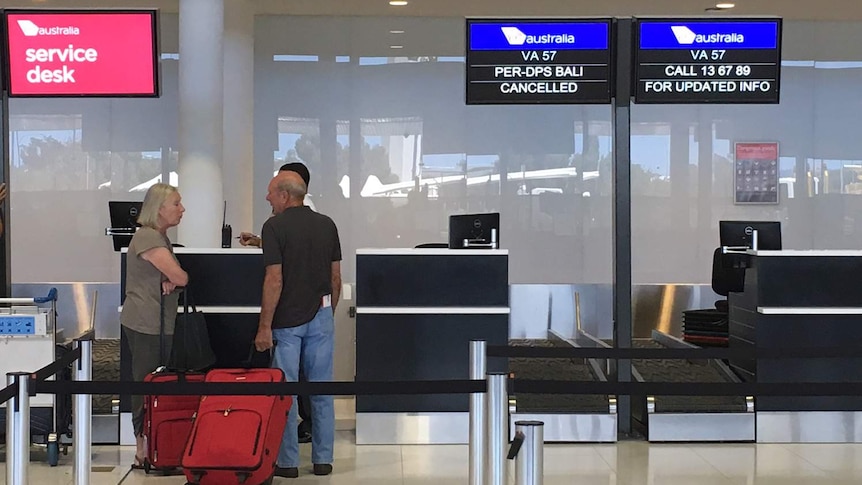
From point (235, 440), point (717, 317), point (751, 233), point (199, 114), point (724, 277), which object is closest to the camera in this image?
point (235, 440)

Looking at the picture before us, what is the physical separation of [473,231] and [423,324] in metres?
0.81

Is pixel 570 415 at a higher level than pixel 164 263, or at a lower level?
lower

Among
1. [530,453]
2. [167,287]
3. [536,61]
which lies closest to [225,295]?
[167,287]

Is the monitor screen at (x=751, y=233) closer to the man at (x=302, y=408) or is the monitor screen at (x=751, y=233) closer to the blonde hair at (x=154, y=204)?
the man at (x=302, y=408)

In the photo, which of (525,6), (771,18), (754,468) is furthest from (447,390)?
(525,6)

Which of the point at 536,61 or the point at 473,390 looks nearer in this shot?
the point at 473,390

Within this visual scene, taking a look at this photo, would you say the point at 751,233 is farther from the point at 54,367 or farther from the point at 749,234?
the point at 54,367

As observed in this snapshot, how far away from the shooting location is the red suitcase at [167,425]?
220 inches

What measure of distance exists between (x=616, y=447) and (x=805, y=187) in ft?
15.4

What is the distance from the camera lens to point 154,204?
564cm

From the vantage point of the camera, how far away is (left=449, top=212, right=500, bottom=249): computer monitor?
7.12 meters

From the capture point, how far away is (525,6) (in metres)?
9.05

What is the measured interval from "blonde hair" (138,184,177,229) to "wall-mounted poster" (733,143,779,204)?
616 cm

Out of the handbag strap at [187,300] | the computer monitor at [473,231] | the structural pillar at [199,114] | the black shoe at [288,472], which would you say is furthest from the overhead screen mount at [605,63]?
the black shoe at [288,472]
